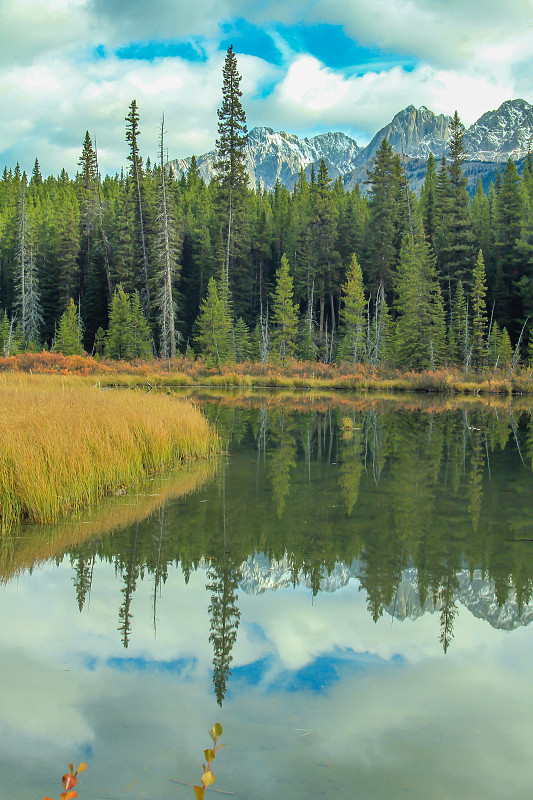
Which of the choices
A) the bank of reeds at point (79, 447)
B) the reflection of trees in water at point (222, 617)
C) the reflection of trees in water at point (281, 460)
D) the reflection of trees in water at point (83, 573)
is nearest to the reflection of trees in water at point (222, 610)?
the reflection of trees in water at point (222, 617)

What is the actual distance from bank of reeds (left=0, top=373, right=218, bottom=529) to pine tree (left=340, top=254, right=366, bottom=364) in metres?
32.4

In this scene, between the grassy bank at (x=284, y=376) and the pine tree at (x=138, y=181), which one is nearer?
the grassy bank at (x=284, y=376)

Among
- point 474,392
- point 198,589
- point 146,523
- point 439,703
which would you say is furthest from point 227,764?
point 474,392

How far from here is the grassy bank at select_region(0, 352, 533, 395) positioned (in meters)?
36.2

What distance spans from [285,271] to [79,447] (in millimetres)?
38830

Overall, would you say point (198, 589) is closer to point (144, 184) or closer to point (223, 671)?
point (223, 671)

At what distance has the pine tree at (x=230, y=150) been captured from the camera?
4775 centimetres

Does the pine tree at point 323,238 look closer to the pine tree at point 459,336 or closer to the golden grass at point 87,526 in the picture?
the pine tree at point 459,336

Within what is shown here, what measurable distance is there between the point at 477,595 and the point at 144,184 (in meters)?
50.6

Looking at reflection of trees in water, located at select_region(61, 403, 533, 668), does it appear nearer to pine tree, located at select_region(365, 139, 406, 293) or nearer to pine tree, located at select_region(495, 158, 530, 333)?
pine tree, located at select_region(495, 158, 530, 333)

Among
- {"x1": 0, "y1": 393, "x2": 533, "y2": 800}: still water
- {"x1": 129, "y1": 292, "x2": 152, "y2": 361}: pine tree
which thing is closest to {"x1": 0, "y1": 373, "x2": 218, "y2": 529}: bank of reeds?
{"x1": 0, "y1": 393, "x2": 533, "y2": 800}: still water

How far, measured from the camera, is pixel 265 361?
44.5m

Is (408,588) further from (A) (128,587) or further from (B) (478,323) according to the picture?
(B) (478,323)

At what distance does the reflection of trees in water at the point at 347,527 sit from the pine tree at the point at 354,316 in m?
30.6
